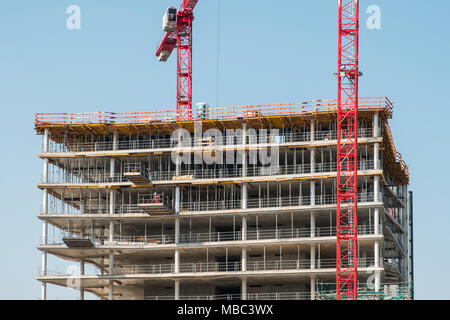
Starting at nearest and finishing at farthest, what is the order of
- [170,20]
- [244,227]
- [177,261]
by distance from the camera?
[244,227] → [177,261] → [170,20]

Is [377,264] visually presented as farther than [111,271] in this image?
No

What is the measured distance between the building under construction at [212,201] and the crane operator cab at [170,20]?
19863 millimetres

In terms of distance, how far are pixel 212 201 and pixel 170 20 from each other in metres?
30.6

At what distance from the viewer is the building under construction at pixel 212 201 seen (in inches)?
3910

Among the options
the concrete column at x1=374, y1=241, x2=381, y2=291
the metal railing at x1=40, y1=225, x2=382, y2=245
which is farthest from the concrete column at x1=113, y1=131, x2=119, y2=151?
the concrete column at x1=374, y1=241, x2=381, y2=291

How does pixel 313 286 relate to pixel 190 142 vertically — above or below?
below

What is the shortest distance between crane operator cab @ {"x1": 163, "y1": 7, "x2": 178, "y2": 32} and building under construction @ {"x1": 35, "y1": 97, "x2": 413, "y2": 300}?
65.2 feet

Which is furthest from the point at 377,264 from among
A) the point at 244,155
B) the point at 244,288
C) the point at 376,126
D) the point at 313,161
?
the point at 244,155

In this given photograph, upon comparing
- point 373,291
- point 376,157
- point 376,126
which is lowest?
point 373,291

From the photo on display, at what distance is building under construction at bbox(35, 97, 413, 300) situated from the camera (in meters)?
99.3

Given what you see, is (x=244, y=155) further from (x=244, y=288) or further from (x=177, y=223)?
→ (x=244, y=288)

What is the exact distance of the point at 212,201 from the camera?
103812mm
